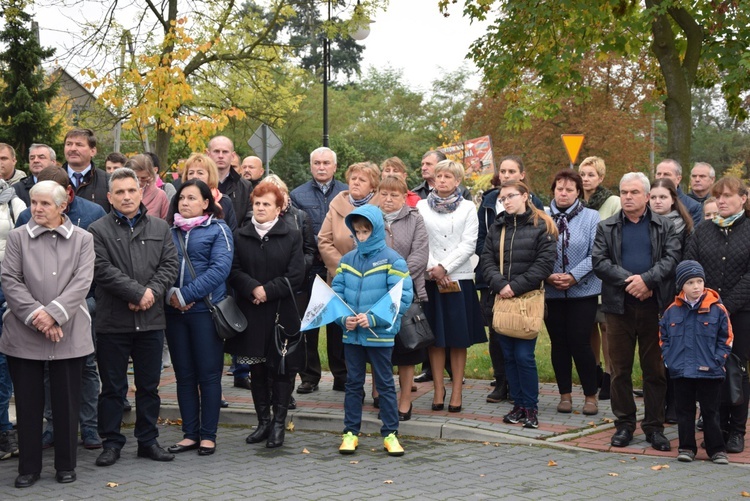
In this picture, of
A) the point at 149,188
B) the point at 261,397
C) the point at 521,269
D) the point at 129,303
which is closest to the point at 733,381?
the point at 521,269

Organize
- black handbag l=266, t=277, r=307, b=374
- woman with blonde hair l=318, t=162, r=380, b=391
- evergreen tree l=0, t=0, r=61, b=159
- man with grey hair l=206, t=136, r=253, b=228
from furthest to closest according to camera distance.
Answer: evergreen tree l=0, t=0, r=61, b=159 → man with grey hair l=206, t=136, r=253, b=228 → woman with blonde hair l=318, t=162, r=380, b=391 → black handbag l=266, t=277, r=307, b=374

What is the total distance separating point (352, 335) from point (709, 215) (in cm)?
355

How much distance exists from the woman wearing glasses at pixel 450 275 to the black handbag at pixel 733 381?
231 cm

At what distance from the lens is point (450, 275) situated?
345 inches

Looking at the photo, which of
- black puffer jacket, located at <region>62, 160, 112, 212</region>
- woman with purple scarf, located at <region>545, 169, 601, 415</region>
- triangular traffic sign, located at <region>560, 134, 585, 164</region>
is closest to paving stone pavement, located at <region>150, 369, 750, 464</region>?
woman with purple scarf, located at <region>545, 169, 601, 415</region>

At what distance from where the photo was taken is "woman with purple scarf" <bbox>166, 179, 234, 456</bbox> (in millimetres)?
7508

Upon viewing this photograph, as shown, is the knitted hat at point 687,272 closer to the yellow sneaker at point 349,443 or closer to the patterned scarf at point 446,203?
the patterned scarf at point 446,203

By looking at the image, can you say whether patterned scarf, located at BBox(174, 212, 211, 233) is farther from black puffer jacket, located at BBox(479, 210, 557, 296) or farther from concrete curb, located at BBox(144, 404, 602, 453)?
black puffer jacket, located at BBox(479, 210, 557, 296)

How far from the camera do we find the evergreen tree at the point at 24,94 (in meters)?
28.3

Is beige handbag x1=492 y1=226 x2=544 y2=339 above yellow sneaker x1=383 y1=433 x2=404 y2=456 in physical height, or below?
above

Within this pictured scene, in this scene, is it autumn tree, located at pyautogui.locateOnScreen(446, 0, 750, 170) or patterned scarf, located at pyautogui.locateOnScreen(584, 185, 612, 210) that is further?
autumn tree, located at pyautogui.locateOnScreen(446, 0, 750, 170)

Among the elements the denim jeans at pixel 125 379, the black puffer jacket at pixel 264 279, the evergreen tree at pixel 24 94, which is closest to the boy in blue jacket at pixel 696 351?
the black puffer jacket at pixel 264 279

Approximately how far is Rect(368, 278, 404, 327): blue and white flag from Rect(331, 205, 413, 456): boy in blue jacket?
0.03 metres

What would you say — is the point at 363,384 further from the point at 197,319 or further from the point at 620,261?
the point at 620,261
